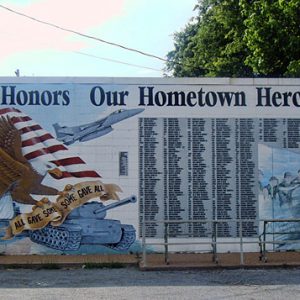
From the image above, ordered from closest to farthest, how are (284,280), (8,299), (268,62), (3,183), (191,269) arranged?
(8,299)
(284,280)
(191,269)
(3,183)
(268,62)

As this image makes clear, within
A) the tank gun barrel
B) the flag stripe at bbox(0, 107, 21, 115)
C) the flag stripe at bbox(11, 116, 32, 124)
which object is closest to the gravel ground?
the tank gun barrel

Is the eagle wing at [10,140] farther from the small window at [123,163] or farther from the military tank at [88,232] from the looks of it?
the small window at [123,163]

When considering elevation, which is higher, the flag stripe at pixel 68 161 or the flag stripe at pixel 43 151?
the flag stripe at pixel 43 151

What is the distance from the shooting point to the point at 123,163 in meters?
13.5

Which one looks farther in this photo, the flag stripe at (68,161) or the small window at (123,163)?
the small window at (123,163)

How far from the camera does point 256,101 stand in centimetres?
1375

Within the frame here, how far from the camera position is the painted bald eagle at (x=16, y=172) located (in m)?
13.2

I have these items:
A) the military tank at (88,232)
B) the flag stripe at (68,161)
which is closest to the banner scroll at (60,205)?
the military tank at (88,232)

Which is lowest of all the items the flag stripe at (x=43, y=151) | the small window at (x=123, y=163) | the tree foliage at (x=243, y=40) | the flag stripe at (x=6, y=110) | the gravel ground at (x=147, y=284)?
the gravel ground at (x=147, y=284)

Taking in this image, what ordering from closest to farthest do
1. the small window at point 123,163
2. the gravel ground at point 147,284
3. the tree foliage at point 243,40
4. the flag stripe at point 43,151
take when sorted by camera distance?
the gravel ground at point 147,284, the flag stripe at point 43,151, the small window at point 123,163, the tree foliage at point 243,40

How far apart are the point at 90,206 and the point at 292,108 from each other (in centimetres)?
518

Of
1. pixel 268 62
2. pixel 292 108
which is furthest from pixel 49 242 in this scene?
pixel 268 62

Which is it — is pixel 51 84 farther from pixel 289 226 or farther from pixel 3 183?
pixel 289 226

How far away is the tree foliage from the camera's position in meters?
20.8
